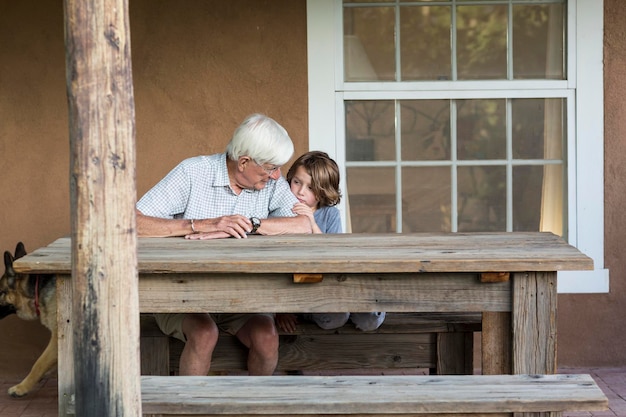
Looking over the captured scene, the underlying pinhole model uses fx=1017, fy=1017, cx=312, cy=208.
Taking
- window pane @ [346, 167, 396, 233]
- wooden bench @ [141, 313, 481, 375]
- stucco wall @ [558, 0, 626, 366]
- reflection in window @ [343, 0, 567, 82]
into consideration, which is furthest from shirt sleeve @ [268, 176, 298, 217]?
stucco wall @ [558, 0, 626, 366]

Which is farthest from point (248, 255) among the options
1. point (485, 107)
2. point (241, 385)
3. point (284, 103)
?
point (485, 107)

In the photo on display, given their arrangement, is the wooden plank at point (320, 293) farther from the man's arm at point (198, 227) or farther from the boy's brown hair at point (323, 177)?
the boy's brown hair at point (323, 177)

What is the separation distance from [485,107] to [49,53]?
2.54 metres

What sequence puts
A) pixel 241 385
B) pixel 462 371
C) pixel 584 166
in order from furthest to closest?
pixel 584 166
pixel 462 371
pixel 241 385

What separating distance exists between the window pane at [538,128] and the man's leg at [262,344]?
7.39ft

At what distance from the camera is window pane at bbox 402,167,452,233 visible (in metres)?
5.94

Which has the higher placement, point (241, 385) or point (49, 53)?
point (49, 53)

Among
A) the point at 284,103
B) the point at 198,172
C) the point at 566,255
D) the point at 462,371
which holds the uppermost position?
the point at 284,103

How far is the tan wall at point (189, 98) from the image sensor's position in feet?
19.1

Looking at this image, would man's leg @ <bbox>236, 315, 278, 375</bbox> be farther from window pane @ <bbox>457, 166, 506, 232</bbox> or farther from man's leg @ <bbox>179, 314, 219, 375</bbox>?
window pane @ <bbox>457, 166, 506, 232</bbox>

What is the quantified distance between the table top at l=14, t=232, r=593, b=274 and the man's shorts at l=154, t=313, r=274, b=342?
0.36m

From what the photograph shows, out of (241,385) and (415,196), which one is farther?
(415,196)

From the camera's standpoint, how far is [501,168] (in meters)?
5.93

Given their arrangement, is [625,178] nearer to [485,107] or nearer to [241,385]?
[485,107]
